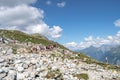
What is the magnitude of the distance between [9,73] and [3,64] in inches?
131

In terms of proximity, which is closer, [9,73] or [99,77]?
[9,73]

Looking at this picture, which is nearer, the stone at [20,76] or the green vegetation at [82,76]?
the stone at [20,76]

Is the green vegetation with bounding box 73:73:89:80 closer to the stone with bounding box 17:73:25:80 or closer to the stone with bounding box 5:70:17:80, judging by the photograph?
A: the stone with bounding box 17:73:25:80

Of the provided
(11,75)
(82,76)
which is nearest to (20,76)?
(11,75)

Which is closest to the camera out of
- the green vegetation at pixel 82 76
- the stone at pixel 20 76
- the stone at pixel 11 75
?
the stone at pixel 11 75

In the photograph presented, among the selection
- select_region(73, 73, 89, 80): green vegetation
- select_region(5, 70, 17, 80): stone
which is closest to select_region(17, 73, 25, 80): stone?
select_region(5, 70, 17, 80): stone

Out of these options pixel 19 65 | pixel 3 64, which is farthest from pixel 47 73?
pixel 3 64

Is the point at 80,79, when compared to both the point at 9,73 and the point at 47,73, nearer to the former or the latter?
the point at 47,73

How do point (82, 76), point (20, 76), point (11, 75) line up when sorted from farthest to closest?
point (82, 76) < point (20, 76) < point (11, 75)

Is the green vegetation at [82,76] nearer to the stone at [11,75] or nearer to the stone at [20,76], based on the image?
the stone at [20,76]

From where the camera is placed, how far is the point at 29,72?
87.9ft

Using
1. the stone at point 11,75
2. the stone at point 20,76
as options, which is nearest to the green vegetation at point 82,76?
the stone at point 20,76

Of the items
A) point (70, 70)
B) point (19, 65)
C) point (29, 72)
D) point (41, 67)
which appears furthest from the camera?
point (70, 70)

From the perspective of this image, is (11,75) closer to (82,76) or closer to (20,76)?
(20,76)
